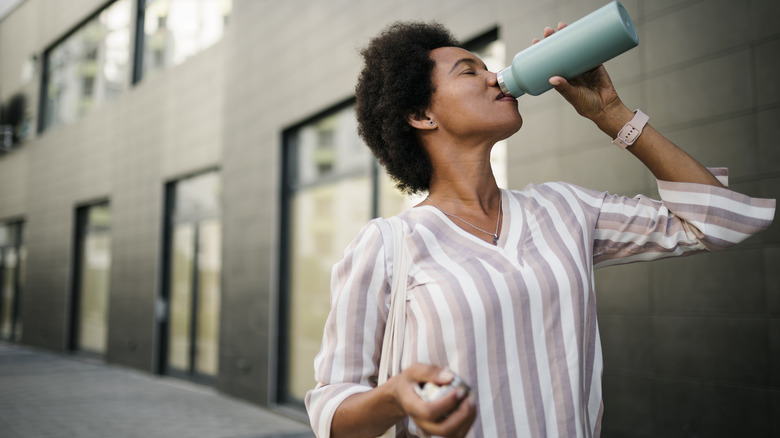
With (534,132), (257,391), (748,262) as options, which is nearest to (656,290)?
(748,262)

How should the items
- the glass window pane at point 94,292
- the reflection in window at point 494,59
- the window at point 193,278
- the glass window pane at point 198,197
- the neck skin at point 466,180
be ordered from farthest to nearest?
the glass window pane at point 94,292 < the glass window pane at point 198,197 < the window at point 193,278 < the reflection in window at point 494,59 < the neck skin at point 466,180

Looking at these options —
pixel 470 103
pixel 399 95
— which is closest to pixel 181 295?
pixel 399 95

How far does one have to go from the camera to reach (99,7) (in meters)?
10.5

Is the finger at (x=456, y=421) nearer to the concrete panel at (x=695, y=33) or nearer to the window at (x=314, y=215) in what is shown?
the concrete panel at (x=695, y=33)

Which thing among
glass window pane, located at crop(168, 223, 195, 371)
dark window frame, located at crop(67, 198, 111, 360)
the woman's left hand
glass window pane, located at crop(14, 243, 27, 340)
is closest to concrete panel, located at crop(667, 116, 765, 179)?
the woman's left hand

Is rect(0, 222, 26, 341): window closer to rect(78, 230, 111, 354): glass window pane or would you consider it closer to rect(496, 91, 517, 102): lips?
rect(78, 230, 111, 354): glass window pane

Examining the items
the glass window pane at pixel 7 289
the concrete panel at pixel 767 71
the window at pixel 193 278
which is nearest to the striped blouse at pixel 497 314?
the concrete panel at pixel 767 71

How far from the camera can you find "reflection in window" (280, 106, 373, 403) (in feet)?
17.4

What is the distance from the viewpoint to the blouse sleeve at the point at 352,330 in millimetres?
1058

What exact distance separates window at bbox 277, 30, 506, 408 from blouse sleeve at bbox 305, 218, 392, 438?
12.2 feet

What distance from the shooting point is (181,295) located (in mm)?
8078

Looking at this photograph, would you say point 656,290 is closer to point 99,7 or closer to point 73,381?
point 73,381

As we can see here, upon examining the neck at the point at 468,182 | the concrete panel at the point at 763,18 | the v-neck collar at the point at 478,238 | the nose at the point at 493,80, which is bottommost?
the v-neck collar at the point at 478,238

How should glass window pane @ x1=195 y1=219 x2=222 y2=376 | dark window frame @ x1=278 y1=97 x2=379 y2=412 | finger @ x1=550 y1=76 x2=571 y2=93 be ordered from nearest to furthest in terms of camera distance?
1. finger @ x1=550 y1=76 x2=571 y2=93
2. dark window frame @ x1=278 y1=97 x2=379 y2=412
3. glass window pane @ x1=195 y1=219 x2=222 y2=376
